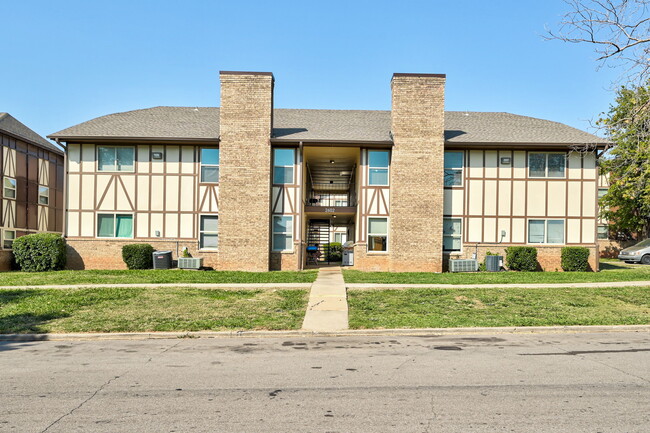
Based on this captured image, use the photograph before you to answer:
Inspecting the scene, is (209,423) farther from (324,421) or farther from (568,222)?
(568,222)

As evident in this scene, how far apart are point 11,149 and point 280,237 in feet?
52.7

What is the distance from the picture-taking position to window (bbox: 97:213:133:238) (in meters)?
24.7

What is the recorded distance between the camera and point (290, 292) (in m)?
16.4

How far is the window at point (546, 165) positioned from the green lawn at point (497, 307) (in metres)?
8.90

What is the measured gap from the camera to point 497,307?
14211 millimetres

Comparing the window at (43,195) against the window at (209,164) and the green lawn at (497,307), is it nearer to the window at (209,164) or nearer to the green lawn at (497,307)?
the window at (209,164)

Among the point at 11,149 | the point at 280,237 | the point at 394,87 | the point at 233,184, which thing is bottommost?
the point at 280,237

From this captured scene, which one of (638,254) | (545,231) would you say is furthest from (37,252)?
(638,254)

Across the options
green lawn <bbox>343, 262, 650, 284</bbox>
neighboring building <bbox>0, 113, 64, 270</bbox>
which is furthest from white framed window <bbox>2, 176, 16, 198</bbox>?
green lawn <bbox>343, 262, 650, 284</bbox>

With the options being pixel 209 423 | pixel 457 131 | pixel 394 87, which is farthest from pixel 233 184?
pixel 209 423

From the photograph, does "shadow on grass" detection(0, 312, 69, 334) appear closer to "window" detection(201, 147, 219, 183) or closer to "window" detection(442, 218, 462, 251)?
"window" detection(201, 147, 219, 183)

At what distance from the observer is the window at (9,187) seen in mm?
28116

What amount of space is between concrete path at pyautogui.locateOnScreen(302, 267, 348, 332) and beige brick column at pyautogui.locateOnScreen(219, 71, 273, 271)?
4.97 m

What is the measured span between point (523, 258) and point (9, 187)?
26556mm
